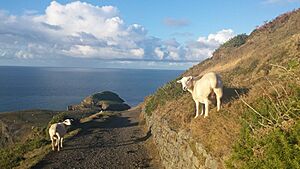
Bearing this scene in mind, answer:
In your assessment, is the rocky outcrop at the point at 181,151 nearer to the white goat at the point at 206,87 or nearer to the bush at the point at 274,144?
the bush at the point at 274,144

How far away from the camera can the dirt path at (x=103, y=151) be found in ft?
68.5

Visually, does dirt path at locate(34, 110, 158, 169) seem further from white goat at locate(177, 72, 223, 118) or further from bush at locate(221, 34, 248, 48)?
bush at locate(221, 34, 248, 48)

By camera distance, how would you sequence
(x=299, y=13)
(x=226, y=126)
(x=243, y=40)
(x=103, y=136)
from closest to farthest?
(x=226, y=126) < (x=103, y=136) < (x=299, y=13) < (x=243, y=40)

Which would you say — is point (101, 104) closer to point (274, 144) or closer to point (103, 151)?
point (103, 151)

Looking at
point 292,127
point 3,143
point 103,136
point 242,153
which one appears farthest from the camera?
point 3,143

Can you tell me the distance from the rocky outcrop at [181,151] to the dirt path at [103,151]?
1632 millimetres

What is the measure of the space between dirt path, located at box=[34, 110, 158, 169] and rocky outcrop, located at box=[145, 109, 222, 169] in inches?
64.2

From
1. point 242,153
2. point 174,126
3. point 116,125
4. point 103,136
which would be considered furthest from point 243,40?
point 242,153

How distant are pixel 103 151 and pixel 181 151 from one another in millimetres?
9692

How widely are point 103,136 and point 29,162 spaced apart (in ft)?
30.4

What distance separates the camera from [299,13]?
50500mm

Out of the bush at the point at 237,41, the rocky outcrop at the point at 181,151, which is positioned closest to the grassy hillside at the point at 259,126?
the rocky outcrop at the point at 181,151

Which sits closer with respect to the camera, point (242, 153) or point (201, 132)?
point (242, 153)

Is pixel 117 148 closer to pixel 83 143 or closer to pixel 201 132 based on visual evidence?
pixel 83 143
